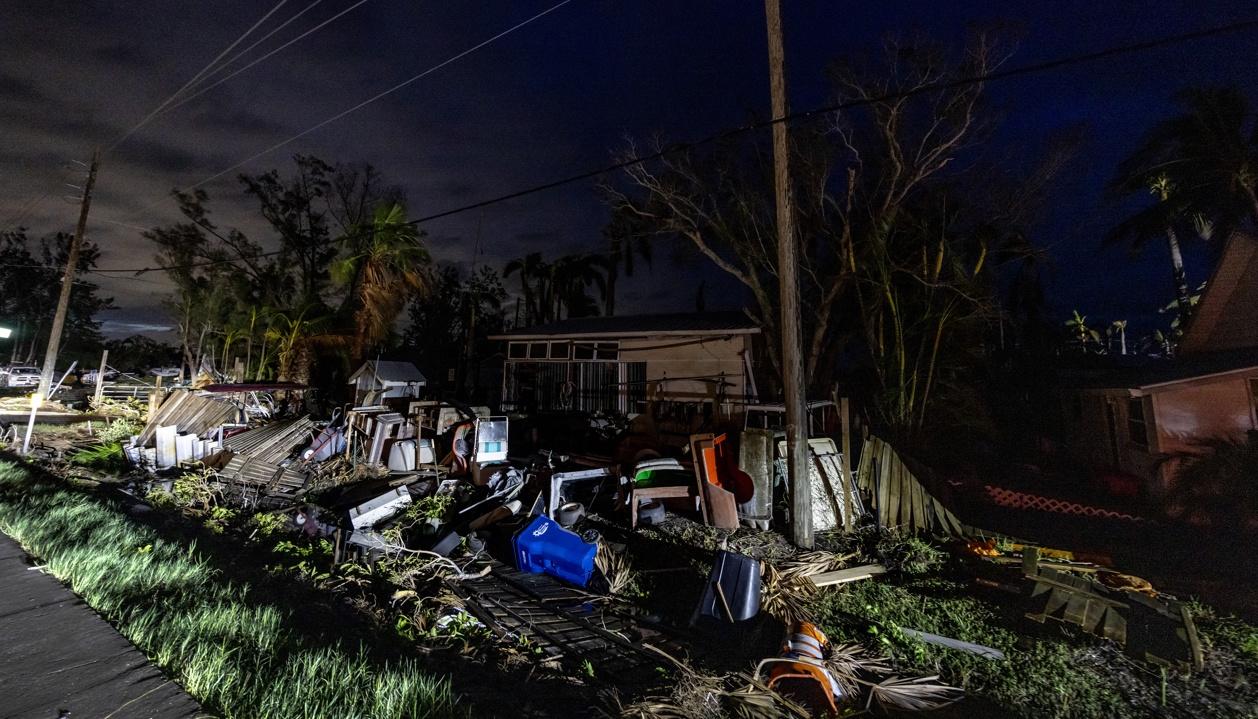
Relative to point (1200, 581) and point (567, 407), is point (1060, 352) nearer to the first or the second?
point (1200, 581)

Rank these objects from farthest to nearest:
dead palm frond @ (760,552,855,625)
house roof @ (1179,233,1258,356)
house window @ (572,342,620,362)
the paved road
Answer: house window @ (572,342,620,362)
house roof @ (1179,233,1258,356)
dead palm frond @ (760,552,855,625)
the paved road

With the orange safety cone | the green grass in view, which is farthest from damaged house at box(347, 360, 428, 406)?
the orange safety cone

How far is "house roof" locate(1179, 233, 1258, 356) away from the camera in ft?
38.9

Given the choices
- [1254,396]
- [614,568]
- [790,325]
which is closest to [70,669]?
[614,568]

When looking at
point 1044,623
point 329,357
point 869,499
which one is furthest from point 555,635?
point 329,357

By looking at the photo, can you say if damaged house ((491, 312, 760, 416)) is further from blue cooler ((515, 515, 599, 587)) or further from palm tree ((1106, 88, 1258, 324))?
palm tree ((1106, 88, 1258, 324))

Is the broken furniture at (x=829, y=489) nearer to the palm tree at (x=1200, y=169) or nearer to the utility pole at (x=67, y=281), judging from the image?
the palm tree at (x=1200, y=169)

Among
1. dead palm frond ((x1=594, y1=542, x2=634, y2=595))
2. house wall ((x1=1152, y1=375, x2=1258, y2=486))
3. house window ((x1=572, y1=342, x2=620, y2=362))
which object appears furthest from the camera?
house window ((x1=572, y1=342, x2=620, y2=362))

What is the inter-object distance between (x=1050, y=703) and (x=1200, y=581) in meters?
4.41

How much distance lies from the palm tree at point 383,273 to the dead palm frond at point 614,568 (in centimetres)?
1780

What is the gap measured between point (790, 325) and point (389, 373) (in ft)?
49.6

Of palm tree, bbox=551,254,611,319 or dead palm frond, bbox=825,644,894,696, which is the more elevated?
palm tree, bbox=551,254,611,319

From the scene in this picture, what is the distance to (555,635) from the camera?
4633 mm

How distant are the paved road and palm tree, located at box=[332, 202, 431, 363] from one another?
670 inches
